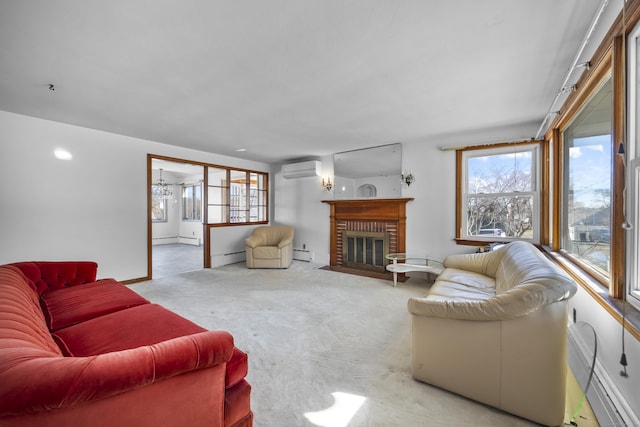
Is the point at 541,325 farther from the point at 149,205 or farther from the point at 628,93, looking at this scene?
the point at 149,205

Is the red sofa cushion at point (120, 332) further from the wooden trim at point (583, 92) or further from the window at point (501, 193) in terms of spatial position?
the window at point (501, 193)

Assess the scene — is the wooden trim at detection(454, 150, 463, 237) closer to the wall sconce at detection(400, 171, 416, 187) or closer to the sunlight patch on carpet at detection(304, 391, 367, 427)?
the wall sconce at detection(400, 171, 416, 187)

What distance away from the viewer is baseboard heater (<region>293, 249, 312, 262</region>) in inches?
233

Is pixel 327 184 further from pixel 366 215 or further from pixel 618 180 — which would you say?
pixel 618 180

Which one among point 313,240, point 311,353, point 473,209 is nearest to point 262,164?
point 313,240

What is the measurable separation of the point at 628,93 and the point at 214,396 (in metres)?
2.56

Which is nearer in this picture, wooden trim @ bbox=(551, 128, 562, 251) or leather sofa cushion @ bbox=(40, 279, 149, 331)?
leather sofa cushion @ bbox=(40, 279, 149, 331)

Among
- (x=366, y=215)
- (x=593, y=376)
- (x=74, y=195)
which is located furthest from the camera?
(x=366, y=215)

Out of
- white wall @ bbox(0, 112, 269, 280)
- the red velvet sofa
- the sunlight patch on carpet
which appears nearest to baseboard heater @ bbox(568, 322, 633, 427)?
the sunlight patch on carpet

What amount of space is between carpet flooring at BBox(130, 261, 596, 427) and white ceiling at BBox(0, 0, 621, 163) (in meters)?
2.30

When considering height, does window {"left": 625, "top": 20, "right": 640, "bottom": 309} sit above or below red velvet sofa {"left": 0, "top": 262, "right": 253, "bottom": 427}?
above

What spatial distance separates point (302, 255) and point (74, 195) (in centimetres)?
402

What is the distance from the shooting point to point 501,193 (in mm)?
3773

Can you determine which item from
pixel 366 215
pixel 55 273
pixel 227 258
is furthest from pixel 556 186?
pixel 227 258
